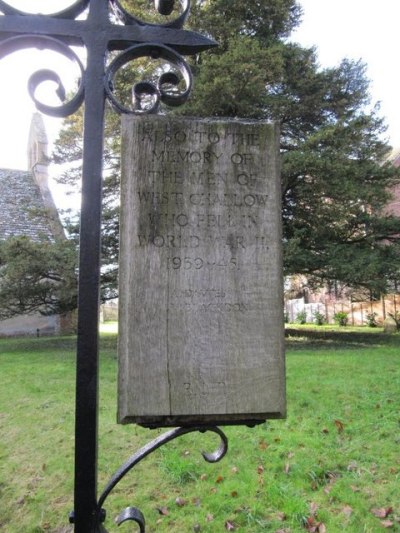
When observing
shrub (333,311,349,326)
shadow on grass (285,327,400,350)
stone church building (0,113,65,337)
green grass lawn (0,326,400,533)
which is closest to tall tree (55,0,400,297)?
shadow on grass (285,327,400,350)

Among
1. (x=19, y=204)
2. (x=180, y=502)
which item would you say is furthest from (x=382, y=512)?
(x=19, y=204)

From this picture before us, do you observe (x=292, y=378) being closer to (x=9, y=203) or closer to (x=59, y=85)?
(x=59, y=85)

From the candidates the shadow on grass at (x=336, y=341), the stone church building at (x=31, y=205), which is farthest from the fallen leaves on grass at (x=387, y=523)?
the stone church building at (x=31, y=205)

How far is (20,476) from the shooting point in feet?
13.9

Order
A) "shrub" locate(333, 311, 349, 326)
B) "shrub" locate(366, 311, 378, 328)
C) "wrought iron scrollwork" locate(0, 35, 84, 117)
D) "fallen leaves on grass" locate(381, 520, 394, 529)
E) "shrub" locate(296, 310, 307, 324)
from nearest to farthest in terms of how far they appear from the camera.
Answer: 1. "wrought iron scrollwork" locate(0, 35, 84, 117)
2. "fallen leaves on grass" locate(381, 520, 394, 529)
3. "shrub" locate(366, 311, 378, 328)
4. "shrub" locate(333, 311, 349, 326)
5. "shrub" locate(296, 310, 307, 324)

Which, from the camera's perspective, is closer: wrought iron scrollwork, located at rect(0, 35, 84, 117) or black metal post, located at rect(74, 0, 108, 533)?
black metal post, located at rect(74, 0, 108, 533)

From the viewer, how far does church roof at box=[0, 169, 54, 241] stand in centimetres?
1797

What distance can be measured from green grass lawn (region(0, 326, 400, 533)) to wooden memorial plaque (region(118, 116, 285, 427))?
2.15m

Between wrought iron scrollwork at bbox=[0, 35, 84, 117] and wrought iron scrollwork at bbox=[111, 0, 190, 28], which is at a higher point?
wrought iron scrollwork at bbox=[111, 0, 190, 28]

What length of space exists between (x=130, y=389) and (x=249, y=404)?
Answer: 1.38 feet

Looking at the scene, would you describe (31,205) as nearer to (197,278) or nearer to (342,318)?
(342,318)

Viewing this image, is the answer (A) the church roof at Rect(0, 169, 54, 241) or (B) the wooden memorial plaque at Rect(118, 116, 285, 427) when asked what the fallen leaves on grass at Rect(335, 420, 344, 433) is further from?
(A) the church roof at Rect(0, 169, 54, 241)

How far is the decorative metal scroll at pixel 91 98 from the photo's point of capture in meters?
1.66

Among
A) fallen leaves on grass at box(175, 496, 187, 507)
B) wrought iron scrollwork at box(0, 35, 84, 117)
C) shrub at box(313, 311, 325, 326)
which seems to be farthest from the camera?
shrub at box(313, 311, 325, 326)
